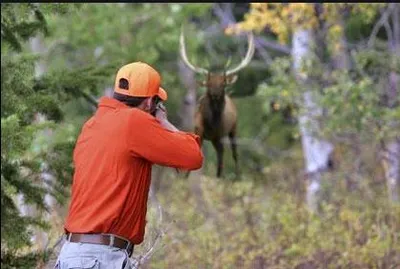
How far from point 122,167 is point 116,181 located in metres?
0.09

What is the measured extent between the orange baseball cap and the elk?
365cm

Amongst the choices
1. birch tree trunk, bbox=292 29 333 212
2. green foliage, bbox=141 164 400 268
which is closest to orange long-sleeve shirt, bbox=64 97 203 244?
green foliage, bbox=141 164 400 268

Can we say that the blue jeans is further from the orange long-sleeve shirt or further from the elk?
the elk

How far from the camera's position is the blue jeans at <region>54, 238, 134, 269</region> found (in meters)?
6.94

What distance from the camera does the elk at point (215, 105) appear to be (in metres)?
11.2

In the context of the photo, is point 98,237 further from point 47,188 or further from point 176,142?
point 47,188

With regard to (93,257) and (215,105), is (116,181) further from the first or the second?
(215,105)

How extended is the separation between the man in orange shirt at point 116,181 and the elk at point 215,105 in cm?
393

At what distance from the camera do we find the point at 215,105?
452 inches

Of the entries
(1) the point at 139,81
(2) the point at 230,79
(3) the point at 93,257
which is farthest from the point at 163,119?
(2) the point at 230,79

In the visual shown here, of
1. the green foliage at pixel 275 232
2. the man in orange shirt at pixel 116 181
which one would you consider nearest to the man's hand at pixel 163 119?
the man in orange shirt at pixel 116 181

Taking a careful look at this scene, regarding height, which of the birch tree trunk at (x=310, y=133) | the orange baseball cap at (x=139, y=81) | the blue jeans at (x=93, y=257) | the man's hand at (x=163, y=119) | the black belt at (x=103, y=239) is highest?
the orange baseball cap at (x=139, y=81)

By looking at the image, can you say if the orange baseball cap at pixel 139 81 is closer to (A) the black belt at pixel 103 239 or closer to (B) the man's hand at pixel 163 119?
(B) the man's hand at pixel 163 119

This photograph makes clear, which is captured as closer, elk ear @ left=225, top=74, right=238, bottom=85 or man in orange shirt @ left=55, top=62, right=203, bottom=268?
man in orange shirt @ left=55, top=62, right=203, bottom=268
